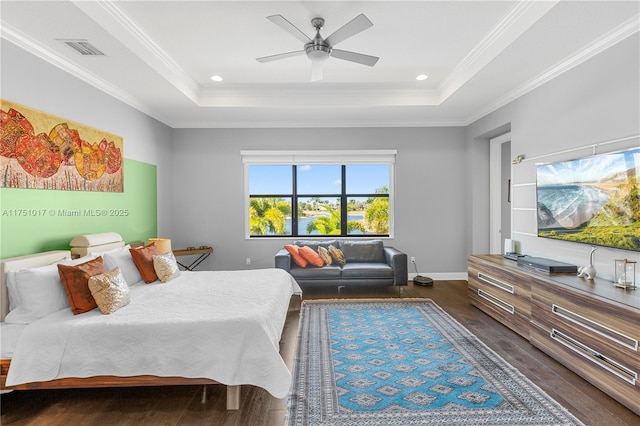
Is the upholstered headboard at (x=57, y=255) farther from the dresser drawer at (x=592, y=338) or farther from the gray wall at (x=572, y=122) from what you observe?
the gray wall at (x=572, y=122)

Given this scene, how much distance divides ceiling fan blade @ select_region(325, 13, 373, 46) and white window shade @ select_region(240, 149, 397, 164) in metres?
2.85

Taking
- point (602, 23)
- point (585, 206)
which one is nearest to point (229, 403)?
point (585, 206)

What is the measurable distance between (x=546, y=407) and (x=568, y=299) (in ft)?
2.96

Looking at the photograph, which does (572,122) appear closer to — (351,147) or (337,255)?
(351,147)

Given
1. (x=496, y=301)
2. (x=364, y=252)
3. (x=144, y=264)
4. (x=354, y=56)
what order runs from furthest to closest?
1. (x=364, y=252)
2. (x=496, y=301)
3. (x=144, y=264)
4. (x=354, y=56)

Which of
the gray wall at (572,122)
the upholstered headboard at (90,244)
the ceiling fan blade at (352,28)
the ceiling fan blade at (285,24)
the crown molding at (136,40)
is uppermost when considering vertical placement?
the crown molding at (136,40)

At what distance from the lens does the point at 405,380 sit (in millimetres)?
2506

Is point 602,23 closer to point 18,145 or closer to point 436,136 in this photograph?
point 436,136

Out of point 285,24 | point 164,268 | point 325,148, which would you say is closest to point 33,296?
point 164,268

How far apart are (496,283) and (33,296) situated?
4.29 m

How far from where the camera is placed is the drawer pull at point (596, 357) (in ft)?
7.06

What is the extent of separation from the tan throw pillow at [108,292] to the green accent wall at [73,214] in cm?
93

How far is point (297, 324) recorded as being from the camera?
3691mm

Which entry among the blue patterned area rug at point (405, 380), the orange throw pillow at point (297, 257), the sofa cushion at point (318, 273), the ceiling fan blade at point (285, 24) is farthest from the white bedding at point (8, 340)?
the orange throw pillow at point (297, 257)
